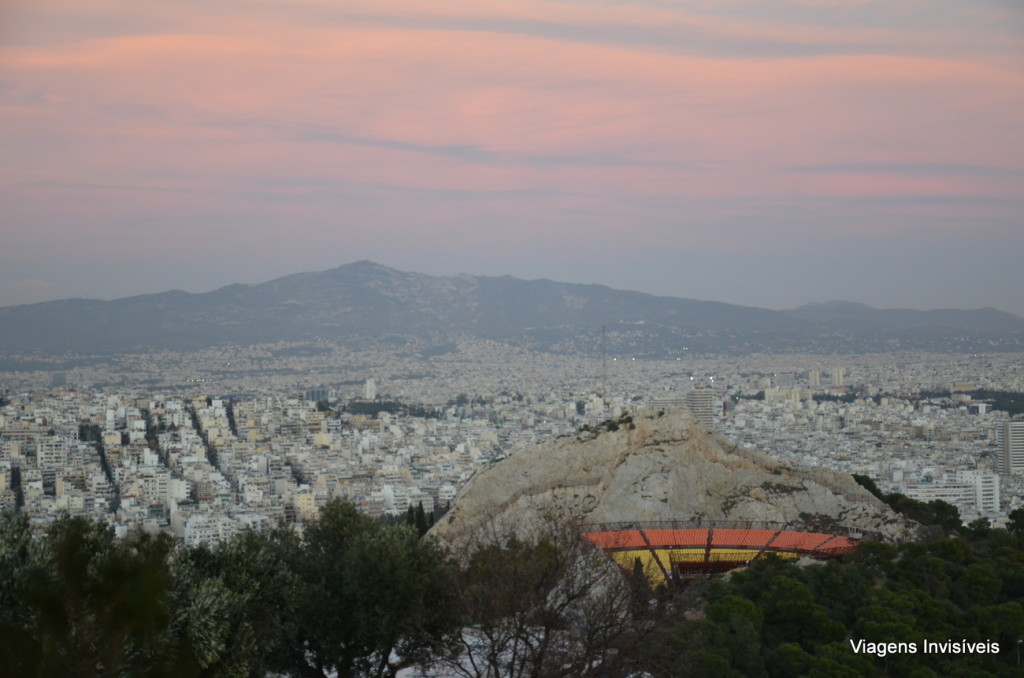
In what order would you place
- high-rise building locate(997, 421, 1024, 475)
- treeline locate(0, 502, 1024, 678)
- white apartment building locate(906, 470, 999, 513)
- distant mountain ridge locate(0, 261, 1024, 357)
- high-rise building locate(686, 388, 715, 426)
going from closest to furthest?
treeline locate(0, 502, 1024, 678)
white apartment building locate(906, 470, 999, 513)
high-rise building locate(997, 421, 1024, 475)
high-rise building locate(686, 388, 715, 426)
distant mountain ridge locate(0, 261, 1024, 357)

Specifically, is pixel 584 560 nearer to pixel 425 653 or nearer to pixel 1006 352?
pixel 425 653

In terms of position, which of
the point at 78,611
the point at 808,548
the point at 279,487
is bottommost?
the point at 279,487

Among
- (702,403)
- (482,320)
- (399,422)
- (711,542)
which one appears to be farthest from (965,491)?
(482,320)

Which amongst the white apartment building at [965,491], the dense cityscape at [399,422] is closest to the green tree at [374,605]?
the dense cityscape at [399,422]

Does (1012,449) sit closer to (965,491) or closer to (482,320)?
(965,491)

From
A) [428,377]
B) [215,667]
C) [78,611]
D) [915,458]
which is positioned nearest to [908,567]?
[215,667]

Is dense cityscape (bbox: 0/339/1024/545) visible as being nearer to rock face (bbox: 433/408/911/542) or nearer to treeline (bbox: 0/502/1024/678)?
treeline (bbox: 0/502/1024/678)

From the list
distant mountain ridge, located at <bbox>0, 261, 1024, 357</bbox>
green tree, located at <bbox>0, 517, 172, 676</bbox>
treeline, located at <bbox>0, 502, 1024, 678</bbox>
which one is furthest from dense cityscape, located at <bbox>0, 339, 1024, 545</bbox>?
green tree, located at <bbox>0, 517, 172, 676</bbox>
